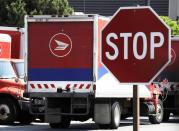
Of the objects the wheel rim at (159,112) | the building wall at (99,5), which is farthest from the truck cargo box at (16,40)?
the building wall at (99,5)

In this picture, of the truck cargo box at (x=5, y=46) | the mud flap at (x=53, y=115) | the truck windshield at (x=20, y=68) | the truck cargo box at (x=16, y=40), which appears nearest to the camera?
the mud flap at (x=53, y=115)

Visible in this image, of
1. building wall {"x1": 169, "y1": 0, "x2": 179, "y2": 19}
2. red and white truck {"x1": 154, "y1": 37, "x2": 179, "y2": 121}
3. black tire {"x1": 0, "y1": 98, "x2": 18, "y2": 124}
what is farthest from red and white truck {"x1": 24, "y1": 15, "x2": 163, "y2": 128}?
building wall {"x1": 169, "y1": 0, "x2": 179, "y2": 19}

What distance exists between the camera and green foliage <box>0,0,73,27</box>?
38.5 meters

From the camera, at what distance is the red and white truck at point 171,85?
22484 mm

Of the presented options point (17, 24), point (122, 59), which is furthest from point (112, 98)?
point (17, 24)

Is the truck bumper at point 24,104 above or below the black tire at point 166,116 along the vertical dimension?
above

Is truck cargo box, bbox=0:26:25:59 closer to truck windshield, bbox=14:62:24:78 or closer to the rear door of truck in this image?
truck windshield, bbox=14:62:24:78

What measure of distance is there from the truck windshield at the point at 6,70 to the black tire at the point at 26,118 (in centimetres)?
120

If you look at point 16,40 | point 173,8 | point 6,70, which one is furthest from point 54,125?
point 173,8

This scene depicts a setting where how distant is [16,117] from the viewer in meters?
19.4

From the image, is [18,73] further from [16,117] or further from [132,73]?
[132,73]

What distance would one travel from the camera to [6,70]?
63.9ft

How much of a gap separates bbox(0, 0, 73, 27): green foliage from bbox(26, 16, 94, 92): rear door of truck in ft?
67.3

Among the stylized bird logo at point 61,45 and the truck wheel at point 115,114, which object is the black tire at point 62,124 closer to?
the truck wheel at point 115,114
